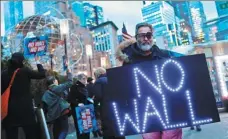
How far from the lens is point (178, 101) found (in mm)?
2408

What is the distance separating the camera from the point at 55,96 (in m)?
5.20

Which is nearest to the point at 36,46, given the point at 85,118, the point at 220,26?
the point at 85,118

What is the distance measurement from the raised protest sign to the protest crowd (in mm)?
266

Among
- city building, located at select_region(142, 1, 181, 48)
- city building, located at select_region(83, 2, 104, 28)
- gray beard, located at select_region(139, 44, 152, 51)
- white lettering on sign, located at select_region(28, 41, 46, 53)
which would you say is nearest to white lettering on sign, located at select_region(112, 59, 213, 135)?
gray beard, located at select_region(139, 44, 152, 51)

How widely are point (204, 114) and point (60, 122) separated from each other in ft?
11.1

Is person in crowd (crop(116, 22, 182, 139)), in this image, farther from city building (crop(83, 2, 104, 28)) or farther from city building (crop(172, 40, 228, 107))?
city building (crop(83, 2, 104, 28))

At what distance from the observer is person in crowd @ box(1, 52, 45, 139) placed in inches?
148

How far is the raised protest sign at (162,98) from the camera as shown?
2.38 metres

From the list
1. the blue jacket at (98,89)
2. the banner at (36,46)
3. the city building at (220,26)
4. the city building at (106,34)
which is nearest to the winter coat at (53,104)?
the blue jacket at (98,89)

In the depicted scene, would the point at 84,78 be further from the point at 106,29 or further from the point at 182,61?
the point at 106,29

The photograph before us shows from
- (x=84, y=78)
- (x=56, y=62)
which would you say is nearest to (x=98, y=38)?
(x=56, y=62)

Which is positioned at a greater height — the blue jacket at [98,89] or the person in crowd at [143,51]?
the person in crowd at [143,51]

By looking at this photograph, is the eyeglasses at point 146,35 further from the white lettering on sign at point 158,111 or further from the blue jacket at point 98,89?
the blue jacket at point 98,89

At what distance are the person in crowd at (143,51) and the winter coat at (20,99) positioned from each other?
1.45m
